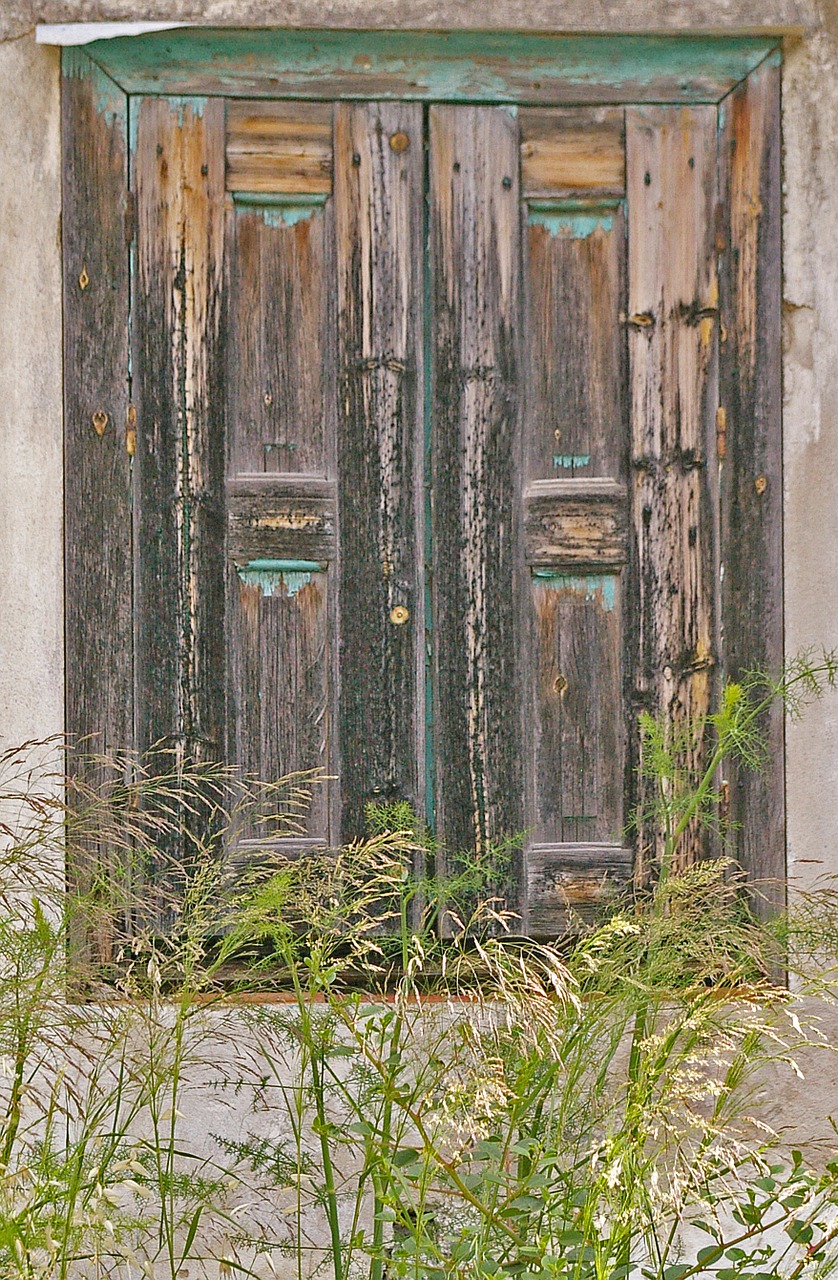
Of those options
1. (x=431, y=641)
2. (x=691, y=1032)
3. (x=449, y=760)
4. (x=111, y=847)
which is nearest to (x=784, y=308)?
(x=431, y=641)

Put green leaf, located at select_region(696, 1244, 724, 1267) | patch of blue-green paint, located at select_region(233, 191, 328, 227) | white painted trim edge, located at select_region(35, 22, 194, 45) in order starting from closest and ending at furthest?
green leaf, located at select_region(696, 1244, 724, 1267)
white painted trim edge, located at select_region(35, 22, 194, 45)
patch of blue-green paint, located at select_region(233, 191, 328, 227)

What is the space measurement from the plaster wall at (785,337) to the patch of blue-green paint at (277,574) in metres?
0.48

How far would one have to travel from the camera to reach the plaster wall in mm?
2994

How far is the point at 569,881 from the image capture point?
10.1 feet

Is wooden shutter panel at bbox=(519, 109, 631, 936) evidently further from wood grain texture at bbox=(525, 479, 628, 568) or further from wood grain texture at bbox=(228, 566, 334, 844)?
wood grain texture at bbox=(228, 566, 334, 844)

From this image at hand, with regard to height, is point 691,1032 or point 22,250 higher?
point 22,250

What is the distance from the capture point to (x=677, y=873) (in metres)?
2.88

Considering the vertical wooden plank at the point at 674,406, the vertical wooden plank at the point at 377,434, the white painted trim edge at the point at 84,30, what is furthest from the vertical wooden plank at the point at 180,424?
the vertical wooden plank at the point at 674,406

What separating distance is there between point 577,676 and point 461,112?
1485mm

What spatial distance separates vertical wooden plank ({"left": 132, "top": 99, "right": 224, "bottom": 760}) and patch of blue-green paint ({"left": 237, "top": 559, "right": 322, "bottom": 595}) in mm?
77

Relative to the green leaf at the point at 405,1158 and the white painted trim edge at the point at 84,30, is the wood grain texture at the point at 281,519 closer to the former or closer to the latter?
the white painted trim edge at the point at 84,30

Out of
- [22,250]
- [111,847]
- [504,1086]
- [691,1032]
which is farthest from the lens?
[22,250]

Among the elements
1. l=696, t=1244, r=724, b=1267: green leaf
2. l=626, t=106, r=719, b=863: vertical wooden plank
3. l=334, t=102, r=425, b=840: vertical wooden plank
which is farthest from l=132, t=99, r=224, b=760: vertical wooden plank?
l=696, t=1244, r=724, b=1267: green leaf

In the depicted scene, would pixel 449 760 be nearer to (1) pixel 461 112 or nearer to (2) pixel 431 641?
(2) pixel 431 641
